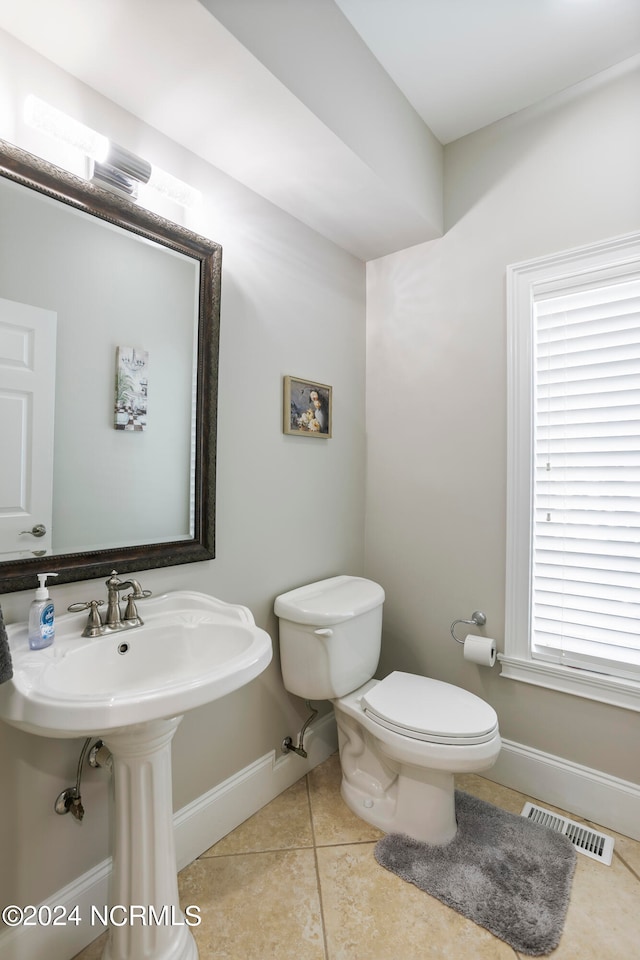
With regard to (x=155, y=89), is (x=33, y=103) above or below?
below

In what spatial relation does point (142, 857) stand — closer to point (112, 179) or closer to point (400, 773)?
point (400, 773)

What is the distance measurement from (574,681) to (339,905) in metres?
1.10

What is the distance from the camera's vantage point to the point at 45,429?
124 cm

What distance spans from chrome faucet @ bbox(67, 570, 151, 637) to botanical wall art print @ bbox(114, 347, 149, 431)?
449 millimetres

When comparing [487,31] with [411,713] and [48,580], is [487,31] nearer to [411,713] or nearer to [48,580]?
[48,580]

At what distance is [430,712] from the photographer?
1614 mm

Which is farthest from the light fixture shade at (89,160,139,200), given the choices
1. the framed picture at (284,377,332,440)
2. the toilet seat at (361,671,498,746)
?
the toilet seat at (361,671,498,746)

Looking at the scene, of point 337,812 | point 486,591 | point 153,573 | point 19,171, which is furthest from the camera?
point 486,591

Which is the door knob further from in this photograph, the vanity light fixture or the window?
the window

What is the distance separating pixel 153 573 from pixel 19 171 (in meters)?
1.12

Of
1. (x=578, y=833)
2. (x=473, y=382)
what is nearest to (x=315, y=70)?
(x=473, y=382)

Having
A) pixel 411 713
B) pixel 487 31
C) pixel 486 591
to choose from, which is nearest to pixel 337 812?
pixel 411 713

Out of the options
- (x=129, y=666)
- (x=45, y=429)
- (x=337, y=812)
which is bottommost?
(x=337, y=812)

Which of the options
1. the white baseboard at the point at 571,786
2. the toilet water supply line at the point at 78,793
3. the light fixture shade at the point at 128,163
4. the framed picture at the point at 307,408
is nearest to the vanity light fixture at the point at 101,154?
the light fixture shade at the point at 128,163
